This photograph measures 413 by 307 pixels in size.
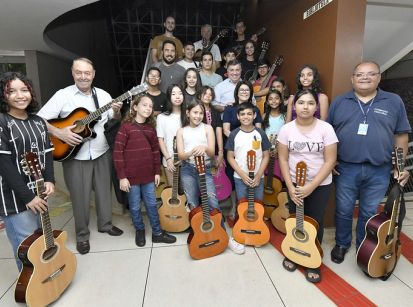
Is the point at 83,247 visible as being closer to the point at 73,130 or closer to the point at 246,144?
the point at 73,130

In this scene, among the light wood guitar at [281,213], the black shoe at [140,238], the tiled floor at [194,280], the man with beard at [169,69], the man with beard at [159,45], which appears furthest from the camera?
the man with beard at [159,45]

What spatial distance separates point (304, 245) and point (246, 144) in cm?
96

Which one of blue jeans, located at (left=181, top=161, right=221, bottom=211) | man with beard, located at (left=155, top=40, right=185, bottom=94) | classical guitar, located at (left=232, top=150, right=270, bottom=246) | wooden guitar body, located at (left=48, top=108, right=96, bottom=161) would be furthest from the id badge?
wooden guitar body, located at (left=48, top=108, right=96, bottom=161)

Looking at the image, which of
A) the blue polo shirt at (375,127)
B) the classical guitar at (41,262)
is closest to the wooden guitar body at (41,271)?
the classical guitar at (41,262)

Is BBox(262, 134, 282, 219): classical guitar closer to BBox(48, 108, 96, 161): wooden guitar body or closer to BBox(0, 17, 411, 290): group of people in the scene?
BBox(0, 17, 411, 290): group of people

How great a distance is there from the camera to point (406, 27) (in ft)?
11.9

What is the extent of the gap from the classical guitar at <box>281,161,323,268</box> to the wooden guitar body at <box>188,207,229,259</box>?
583 millimetres

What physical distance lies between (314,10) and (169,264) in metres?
2.89

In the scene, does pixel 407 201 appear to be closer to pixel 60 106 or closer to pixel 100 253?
pixel 100 253

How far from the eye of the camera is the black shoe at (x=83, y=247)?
2467 millimetres

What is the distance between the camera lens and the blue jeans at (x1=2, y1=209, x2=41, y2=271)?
5.85 feet

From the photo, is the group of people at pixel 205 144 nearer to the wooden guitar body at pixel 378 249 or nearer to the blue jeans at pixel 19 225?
the blue jeans at pixel 19 225

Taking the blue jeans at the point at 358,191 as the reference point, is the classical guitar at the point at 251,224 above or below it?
below

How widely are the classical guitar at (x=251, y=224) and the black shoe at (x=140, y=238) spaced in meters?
0.87
